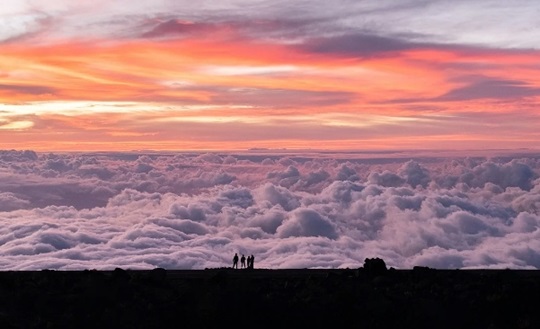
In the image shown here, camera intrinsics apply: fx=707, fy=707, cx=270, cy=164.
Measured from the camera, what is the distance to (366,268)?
46594mm
